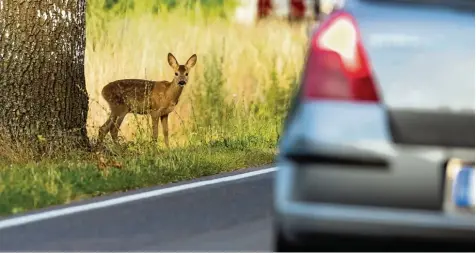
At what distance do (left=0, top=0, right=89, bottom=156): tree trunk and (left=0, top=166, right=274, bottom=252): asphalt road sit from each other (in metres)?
2.24

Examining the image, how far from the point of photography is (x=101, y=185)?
33.3 feet

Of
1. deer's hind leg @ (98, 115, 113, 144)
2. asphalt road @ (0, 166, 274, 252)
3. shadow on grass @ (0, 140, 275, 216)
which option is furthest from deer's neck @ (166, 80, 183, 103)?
asphalt road @ (0, 166, 274, 252)

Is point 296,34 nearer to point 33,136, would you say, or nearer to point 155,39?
point 155,39

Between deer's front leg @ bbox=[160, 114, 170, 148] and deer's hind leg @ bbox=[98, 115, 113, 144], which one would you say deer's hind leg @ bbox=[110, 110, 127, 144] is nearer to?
deer's hind leg @ bbox=[98, 115, 113, 144]

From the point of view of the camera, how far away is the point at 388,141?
5.62 m

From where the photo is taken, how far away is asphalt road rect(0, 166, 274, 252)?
7828 mm

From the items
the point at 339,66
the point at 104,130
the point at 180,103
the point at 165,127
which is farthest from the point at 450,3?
the point at 180,103

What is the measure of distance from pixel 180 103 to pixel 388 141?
1156 centimetres

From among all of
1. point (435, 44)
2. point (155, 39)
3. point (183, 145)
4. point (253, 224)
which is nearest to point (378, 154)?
point (435, 44)

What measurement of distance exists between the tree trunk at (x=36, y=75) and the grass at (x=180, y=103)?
0.32 meters

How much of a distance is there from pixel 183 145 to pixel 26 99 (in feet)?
7.72

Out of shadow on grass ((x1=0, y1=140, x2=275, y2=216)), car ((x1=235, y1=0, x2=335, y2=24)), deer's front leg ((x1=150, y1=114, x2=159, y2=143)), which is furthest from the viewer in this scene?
car ((x1=235, y1=0, x2=335, y2=24))

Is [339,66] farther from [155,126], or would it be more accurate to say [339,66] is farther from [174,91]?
[174,91]

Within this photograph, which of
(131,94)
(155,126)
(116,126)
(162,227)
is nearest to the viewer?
(162,227)
